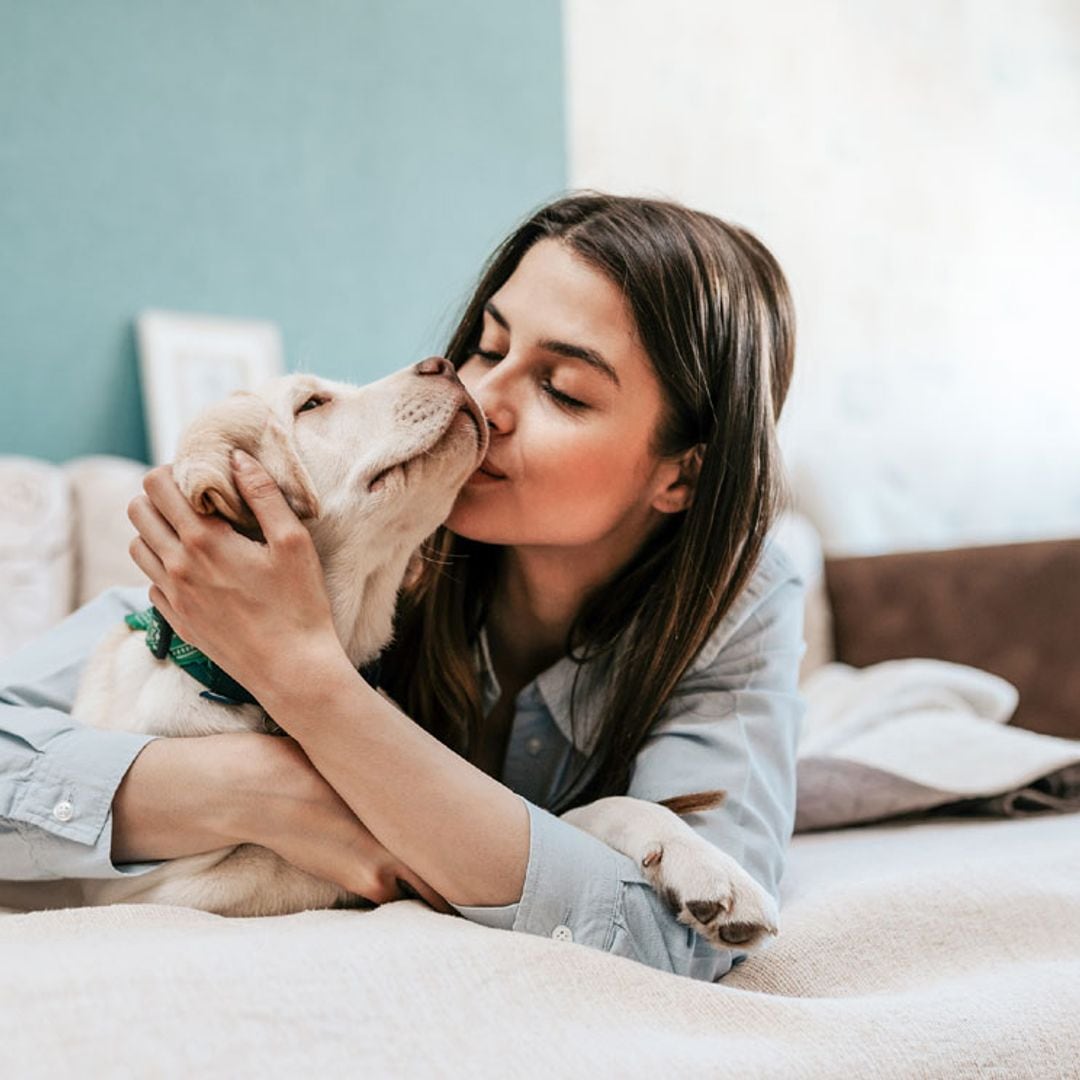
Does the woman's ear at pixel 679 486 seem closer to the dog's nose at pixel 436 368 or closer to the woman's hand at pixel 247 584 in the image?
the dog's nose at pixel 436 368

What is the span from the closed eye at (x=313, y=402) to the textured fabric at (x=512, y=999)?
52 centimetres

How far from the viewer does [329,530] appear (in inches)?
44.6

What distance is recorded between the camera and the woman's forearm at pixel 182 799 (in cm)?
105

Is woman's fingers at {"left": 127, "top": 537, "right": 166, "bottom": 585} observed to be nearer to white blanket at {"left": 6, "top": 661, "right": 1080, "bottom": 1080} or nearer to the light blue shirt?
the light blue shirt

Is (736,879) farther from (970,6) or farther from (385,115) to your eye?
(970,6)

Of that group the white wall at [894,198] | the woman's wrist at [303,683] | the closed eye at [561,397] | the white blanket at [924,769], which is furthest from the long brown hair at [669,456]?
the white wall at [894,198]

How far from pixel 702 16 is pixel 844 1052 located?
3.53 metres

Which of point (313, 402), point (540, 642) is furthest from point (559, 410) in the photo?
point (540, 642)

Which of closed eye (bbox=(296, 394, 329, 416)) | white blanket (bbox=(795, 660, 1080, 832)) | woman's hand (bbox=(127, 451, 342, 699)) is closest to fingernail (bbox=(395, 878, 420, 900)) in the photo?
woman's hand (bbox=(127, 451, 342, 699))

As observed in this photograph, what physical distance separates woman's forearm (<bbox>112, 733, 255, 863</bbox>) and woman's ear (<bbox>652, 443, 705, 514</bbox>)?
0.59 m

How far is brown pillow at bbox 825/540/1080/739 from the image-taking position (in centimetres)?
264

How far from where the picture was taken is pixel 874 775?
1.74 meters

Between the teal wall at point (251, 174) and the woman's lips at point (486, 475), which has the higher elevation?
the teal wall at point (251, 174)

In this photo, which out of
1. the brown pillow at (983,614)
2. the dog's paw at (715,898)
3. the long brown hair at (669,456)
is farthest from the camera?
the brown pillow at (983,614)
